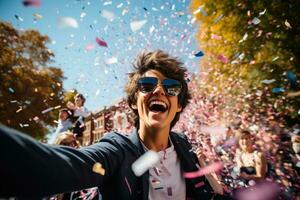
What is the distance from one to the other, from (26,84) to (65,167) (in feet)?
72.9

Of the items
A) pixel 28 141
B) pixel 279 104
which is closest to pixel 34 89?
pixel 279 104

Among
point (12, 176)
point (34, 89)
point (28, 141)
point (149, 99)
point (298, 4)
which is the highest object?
point (34, 89)

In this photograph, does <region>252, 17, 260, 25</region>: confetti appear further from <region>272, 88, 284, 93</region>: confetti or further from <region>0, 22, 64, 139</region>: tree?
<region>0, 22, 64, 139</region>: tree

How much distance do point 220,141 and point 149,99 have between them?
6.71m

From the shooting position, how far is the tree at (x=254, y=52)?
1043cm

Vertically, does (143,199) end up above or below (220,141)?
below

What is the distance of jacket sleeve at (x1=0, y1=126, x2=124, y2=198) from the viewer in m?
0.82

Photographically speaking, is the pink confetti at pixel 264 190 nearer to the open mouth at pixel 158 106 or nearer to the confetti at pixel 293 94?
the open mouth at pixel 158 106

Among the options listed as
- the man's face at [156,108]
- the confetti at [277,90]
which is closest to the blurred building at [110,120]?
the man's face at [156,108]

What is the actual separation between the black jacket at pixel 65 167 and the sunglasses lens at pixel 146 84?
54cm

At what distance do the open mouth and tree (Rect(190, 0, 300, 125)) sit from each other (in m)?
9.09

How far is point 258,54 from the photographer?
11594mm

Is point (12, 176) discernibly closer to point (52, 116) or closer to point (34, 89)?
→ point (34, 89)

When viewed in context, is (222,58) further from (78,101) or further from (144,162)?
(144,162)
